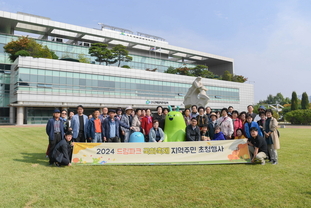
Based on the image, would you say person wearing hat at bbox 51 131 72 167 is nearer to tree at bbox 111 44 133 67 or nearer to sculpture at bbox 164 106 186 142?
sculpture at bbox 164 106 186 142

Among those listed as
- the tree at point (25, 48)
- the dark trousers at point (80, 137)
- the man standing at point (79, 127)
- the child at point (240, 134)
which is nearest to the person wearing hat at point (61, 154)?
the man standing at point (79, 127)

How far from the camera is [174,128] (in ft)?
27.3

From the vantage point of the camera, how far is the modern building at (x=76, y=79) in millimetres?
31531

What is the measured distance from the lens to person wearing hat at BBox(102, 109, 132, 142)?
827 centimetres

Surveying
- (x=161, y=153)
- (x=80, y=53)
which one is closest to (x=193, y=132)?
(x=161, y=153)

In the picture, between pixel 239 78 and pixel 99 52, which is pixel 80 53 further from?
pixel 239 78

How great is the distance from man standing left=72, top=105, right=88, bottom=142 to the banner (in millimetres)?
986

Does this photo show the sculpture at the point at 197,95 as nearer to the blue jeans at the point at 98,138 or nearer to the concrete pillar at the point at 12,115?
the blue jeans at the point at 98,138

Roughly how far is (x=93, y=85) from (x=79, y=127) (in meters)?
29.2

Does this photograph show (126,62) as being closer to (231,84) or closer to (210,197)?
(231,84)

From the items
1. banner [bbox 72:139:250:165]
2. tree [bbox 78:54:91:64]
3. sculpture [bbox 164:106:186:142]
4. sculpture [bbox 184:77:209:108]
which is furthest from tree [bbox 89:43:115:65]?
banner [bbox 72:139:250:165]

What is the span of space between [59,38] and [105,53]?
9.39 metres

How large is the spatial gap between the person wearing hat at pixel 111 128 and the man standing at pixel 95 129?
0.60ft

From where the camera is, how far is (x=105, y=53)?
4022 cm
